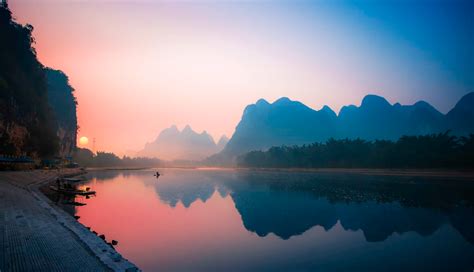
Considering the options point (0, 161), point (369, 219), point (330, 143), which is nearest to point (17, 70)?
point (0, 161)

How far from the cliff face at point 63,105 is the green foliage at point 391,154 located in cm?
9038

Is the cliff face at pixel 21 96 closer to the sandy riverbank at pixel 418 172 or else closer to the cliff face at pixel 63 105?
the cliff face at pixel 63 105

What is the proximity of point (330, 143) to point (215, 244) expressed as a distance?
8741cm

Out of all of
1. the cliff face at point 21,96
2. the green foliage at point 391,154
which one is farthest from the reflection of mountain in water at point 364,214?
the cliff face at point 21,96

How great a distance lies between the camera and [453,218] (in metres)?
21.1

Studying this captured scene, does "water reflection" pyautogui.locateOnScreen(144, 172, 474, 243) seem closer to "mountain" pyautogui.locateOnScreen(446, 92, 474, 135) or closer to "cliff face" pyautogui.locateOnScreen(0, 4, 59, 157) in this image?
"cliff face" pyautogui.locateOnScreen(0, 4, 59, 157)

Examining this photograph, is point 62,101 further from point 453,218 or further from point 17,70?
point 453,218

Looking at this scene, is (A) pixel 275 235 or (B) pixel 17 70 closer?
(A) pixel 275 235

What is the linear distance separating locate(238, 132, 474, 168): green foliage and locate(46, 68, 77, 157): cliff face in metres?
90.4

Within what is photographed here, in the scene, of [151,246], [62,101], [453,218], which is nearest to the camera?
[151,246]

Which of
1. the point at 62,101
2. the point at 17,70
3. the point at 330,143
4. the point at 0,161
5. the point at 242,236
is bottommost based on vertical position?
the point at 242,236

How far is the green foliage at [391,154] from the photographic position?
193ft

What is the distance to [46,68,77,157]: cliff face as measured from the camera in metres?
108

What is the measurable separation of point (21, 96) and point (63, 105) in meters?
68.6
